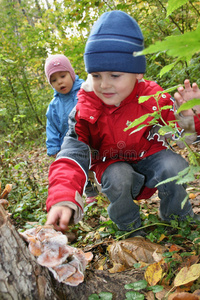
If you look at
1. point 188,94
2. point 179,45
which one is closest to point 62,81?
point 188,94

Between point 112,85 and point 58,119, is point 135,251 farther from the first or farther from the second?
point 58,119

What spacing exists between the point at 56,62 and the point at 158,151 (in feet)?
8.36

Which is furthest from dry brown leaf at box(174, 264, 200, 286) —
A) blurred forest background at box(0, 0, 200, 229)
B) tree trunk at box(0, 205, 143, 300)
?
blurred forest background at box(0, 0, 200, 229)

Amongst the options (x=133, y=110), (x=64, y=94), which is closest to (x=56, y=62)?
(x=64, y=94)

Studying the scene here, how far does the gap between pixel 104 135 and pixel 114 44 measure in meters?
0.79

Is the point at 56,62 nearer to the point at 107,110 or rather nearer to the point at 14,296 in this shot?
the point at 107,110

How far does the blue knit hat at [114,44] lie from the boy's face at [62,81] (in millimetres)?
2135

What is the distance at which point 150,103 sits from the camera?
2072 mm

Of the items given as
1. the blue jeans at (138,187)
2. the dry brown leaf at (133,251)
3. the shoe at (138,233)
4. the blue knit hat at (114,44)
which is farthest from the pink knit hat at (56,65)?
the dry brown leaf at (133,251)

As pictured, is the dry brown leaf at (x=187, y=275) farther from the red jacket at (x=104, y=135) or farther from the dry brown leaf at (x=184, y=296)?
the red jacket at (x=104, y=135)

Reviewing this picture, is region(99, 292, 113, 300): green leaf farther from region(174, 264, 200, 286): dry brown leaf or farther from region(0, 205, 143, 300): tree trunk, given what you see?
region(174, 264, 200, 286): dry brown leaf

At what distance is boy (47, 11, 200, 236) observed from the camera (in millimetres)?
1770

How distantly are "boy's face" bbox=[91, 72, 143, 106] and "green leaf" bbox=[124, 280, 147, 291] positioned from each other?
1324 millimetres

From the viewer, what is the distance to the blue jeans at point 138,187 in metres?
2.07
